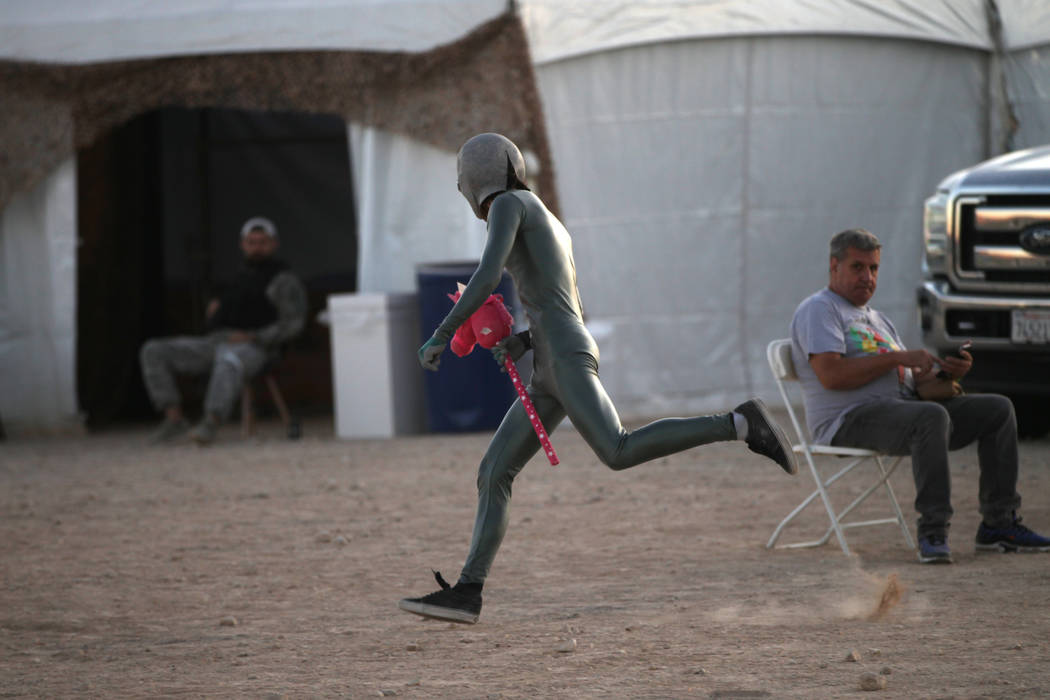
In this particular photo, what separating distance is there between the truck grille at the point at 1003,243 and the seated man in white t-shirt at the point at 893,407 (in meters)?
2.68

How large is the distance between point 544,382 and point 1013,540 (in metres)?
2.14

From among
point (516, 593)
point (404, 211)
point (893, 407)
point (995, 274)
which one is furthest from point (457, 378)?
point (516, 593)

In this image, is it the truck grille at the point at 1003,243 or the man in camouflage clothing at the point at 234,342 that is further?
the man in camouflage clothing at the point at 234,342

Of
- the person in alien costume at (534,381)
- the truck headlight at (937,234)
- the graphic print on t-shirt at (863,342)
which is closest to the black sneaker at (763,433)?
the person in alien costume at (534,381)

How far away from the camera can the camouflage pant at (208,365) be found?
34.2 ft

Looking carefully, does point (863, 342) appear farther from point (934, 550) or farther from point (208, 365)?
point (208, 365)

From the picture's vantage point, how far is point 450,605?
434 centimetres

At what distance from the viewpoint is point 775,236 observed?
429 inches

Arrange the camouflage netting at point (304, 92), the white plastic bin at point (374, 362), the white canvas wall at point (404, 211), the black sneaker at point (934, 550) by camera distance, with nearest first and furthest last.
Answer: the black sneaker at point (934, 550)
the white plastic bin at point (374, 362)
the camouflage netting at point (304, 92)
the white canvas wall at point (404, 211)

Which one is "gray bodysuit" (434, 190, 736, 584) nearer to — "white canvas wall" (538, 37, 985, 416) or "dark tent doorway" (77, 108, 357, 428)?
"white canvas wall" (538, 37, 985, 416)

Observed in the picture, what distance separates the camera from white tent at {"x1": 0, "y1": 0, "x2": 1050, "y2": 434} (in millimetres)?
10711

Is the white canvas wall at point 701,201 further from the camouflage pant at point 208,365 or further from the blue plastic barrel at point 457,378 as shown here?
the camouflage pant at point 208,365

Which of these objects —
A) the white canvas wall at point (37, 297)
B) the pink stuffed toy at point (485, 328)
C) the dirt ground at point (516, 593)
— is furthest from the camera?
the white canvas wall at point (37, 297)

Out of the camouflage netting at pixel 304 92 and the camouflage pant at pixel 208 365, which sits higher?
the camouflage netting at pixel 304 92
